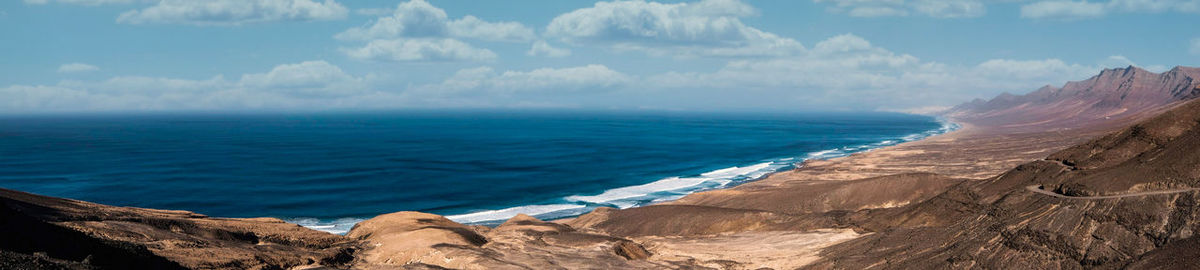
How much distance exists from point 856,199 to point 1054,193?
21281mm

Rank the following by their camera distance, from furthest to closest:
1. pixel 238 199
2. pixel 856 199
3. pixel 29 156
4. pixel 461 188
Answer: pixel 29 156, pixel 461 188, pixel 238 199, pixel 856 199

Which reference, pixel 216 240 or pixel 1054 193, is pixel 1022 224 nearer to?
pixel 1054 193

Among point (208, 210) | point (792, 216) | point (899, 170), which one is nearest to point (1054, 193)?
point (792, 216)

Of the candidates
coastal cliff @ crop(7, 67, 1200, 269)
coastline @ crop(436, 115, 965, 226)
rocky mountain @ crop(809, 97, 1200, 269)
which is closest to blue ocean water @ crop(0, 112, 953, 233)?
coastline @ crop(436, 115, 965, 226)

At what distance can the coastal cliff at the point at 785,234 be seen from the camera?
2912 cm

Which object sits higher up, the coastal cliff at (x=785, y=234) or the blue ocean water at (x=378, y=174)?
the coastal cliff at (x=785, y=234)

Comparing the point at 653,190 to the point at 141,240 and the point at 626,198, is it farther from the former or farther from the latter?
the point at 141,240

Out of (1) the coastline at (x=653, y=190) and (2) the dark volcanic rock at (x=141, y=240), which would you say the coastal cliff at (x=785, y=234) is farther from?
(1) the coastline at (x=653, y=190)

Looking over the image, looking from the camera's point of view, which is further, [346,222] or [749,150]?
[749,150]

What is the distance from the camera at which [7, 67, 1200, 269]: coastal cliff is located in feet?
95.6

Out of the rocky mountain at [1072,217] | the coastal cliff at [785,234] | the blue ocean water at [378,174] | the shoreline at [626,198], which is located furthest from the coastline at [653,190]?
the rocky mountain at [1072,217]

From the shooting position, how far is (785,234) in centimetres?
4653

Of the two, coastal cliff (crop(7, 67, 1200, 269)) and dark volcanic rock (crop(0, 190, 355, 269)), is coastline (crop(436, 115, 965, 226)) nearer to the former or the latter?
coastal cliff (crop(7, 67, 1200, 269))

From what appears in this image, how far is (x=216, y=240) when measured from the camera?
34750 millimetres
